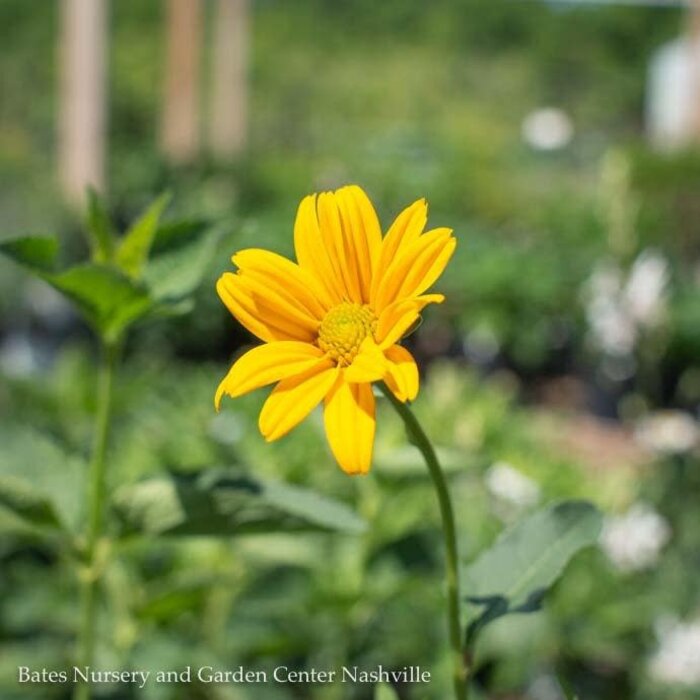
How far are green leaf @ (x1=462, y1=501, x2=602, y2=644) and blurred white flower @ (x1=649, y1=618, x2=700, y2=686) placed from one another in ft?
4.21

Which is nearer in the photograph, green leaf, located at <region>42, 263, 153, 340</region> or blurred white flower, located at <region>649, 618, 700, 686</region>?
green leaf, located at <region>42, 263, 153, 340</region>

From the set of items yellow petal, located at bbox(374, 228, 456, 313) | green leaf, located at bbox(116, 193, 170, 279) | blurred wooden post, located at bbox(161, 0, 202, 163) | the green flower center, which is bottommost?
the green flower center

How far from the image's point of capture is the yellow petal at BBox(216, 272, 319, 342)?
625mm

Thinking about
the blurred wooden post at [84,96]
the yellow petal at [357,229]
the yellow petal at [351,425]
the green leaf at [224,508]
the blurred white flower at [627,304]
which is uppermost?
the blurred wooden post at [84,96]

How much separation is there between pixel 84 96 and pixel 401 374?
6.07m

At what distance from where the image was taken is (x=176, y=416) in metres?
2.56

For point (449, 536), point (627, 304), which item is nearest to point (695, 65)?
point (627, 304)

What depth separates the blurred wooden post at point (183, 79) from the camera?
848cm

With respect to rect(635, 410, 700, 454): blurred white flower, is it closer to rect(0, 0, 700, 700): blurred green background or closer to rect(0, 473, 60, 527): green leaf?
rect(0, 0, 700, 700): blurred green background

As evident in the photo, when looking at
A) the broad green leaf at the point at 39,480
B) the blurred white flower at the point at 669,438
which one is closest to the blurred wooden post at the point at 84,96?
the blurred white flower at the point at 669,438

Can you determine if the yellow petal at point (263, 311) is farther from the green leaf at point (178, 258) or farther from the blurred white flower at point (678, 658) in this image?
the blurred white flower at point (678, 658)

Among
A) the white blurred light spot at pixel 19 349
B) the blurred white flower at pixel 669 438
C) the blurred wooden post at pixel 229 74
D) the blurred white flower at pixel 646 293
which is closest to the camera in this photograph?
the blurred white flower at pixel 669 438

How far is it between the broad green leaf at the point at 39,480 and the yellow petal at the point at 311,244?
0.45 meters

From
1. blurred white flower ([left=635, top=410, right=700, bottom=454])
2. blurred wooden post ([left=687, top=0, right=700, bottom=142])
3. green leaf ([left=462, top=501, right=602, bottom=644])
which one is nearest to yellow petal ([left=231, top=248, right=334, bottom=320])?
green leaf ([left=462, top=501, right=602, bottom=644])
